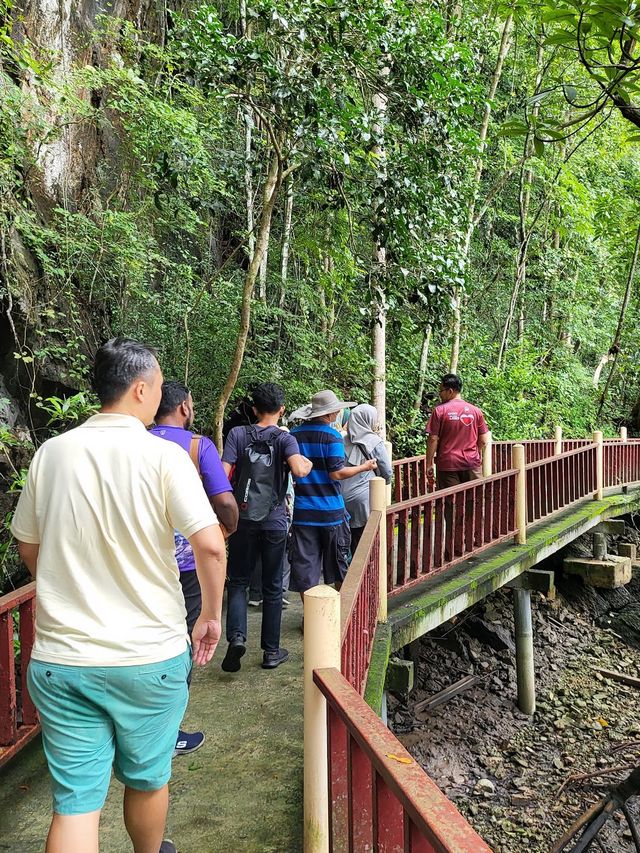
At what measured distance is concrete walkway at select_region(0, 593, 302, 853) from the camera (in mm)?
2371

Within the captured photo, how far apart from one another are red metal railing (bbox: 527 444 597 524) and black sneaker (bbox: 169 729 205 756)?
4.85 m

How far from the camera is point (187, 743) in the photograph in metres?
3.02

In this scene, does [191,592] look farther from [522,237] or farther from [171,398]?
[522,237]

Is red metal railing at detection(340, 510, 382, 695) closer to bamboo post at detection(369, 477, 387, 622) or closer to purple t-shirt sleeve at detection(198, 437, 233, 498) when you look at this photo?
bamboo post at detection(369, 477, 387, 622)

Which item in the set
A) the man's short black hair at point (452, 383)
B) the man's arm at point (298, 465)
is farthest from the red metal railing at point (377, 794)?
the man's short black hair at point (452, 383)

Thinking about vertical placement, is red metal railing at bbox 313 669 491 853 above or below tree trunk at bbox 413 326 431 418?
below

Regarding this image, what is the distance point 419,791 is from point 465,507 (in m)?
4.38

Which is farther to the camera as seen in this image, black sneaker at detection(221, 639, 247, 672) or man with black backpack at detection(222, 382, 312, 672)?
black sneaker at detection(221, 639, 247, 672)

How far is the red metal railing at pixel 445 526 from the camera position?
15.5ft

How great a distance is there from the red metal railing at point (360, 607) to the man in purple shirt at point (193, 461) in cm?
61

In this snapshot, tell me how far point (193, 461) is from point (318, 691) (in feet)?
3.93

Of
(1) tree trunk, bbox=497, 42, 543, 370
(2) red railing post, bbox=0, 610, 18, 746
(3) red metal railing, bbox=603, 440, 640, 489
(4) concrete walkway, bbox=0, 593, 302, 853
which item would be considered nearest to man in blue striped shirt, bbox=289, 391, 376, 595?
(4) concrete walkway, bbox=0, 593, 302, 853

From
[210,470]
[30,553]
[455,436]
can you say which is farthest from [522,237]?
[30,553]

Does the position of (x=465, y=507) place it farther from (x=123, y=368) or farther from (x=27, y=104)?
(x=27, y=104)
